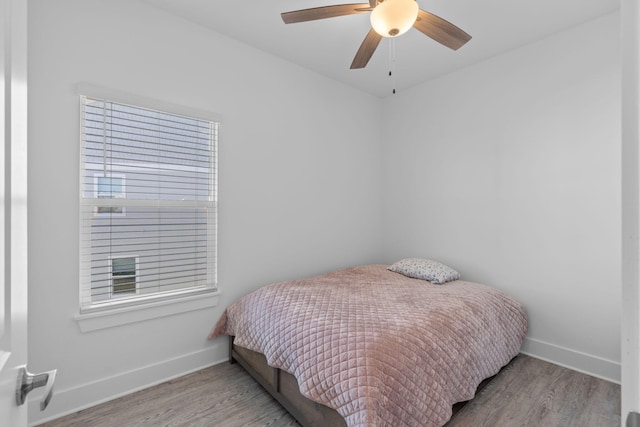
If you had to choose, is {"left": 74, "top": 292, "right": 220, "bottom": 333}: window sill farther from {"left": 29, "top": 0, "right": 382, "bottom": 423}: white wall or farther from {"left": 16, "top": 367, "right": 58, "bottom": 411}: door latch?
{"left": 16, "top": 367, "right": 58, "bottom": 411}: door latch

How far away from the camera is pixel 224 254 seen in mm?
2469

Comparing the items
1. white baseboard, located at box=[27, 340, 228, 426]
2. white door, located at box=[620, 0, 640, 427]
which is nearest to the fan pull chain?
white door, located at box=[620, 0, 640, 427]

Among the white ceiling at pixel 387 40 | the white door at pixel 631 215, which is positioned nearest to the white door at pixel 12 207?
the white door at pixel 631 215

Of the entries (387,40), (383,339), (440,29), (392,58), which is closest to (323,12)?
(440,29)

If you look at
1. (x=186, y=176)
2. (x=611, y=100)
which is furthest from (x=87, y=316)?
(x=611, y=100)

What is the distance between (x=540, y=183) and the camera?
8.27 ft

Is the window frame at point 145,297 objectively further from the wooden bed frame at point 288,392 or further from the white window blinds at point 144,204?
the wooden bed frame at point 288,392

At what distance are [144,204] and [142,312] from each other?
2.47 ft

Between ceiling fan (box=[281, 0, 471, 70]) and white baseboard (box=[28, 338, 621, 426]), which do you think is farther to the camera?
white baseboard (box=[28, 338, 621, 426])

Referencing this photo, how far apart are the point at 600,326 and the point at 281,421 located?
2402 millimetres

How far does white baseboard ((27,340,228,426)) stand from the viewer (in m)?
1.78

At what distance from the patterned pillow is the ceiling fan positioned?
6.02 feet

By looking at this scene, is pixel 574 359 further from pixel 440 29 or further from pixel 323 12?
pixel 323 12

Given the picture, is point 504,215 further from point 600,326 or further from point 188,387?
Answer: point 188,387
